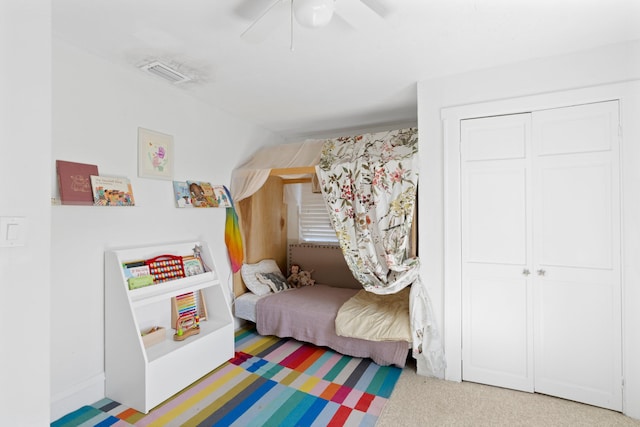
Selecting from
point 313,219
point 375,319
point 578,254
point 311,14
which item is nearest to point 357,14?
point 311,14

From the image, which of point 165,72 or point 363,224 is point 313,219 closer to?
point 363,224

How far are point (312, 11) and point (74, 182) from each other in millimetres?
1859

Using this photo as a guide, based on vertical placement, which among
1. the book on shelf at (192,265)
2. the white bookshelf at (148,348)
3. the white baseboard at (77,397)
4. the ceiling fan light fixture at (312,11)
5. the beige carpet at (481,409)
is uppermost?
the ceiling fan light fixture at (312,11)

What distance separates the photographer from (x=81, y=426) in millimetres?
1926

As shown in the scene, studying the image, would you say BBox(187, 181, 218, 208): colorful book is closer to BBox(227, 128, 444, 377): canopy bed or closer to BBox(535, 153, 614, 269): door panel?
BBox(227, 128, 444, 377): canopy bed

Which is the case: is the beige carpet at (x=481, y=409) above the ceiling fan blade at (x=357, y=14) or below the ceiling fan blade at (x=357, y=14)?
below

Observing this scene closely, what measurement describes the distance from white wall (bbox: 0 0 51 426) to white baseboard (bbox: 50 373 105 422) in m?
1.13

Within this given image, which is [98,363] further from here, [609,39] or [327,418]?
[609,39]

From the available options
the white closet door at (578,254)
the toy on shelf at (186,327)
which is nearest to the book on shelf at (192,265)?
the toy on shelf at (186,327)

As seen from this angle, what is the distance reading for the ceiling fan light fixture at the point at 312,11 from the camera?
53.2 inches

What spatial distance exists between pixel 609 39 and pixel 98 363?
4068 mm

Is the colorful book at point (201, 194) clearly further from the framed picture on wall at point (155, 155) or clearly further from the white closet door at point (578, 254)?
the white closet door at point (578, 254)

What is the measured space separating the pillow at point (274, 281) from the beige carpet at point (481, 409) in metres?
1.74

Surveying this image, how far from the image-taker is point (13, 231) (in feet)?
3.59
